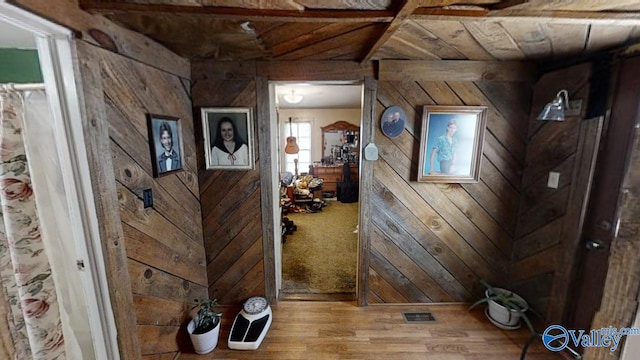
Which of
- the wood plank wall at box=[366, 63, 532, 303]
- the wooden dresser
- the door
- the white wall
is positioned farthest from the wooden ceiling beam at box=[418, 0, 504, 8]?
the white wall

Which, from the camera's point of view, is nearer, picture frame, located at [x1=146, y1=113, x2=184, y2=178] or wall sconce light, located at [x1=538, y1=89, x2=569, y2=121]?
picture frame, located at [x1=146, y1=113, x2=184, y2=178]

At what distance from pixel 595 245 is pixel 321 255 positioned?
8.07 feet

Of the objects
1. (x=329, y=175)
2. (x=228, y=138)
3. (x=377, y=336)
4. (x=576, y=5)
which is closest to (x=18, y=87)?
(x=228, y=138)

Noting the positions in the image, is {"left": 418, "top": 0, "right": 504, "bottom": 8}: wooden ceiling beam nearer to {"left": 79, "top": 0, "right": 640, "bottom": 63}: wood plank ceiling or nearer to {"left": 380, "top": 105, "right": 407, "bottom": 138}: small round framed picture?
{"left": 79, "top": 0, "right": 640, "bottom": 63}: wood plank ceiling

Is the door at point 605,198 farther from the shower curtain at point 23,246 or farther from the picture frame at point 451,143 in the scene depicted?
the shower curtain at point 23,246

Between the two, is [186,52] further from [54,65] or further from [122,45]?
[54,65]

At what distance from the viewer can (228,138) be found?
6.46ft

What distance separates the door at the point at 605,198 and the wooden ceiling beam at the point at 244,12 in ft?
4.98

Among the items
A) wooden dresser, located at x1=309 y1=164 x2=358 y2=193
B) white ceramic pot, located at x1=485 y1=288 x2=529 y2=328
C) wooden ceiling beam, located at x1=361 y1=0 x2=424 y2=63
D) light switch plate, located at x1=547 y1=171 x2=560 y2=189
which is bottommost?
white ceramic pot, located at x1=485 y1=288 x2=529 y2=328

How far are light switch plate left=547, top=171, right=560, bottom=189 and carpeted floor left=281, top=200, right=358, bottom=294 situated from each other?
1.87 meters

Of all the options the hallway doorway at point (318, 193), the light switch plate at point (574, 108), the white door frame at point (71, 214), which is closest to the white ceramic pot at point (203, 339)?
the white door frame at point (71, 214)

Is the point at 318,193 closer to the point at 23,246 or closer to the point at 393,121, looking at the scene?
the point at 393,121

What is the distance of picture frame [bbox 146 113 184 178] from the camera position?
1497 mm

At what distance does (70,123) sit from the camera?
1.07 meters
